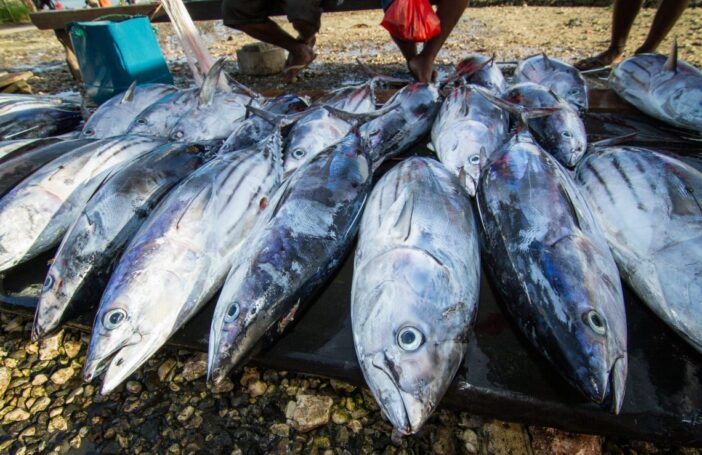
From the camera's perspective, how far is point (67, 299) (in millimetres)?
1930

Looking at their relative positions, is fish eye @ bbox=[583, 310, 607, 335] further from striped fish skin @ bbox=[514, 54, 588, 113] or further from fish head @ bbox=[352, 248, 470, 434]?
striped fish skin @ bbox=[514, 54, 588, 113]

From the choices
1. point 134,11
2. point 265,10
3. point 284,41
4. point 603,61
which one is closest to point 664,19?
point 603,61

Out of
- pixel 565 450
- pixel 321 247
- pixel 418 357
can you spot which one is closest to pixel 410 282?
pixel 418 357

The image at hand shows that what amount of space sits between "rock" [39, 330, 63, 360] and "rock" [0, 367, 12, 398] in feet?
0.51

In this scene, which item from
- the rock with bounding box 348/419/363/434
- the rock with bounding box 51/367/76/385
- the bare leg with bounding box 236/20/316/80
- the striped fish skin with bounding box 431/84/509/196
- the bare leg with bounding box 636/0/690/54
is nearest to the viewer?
the rock with bounding box 348/419/363/434

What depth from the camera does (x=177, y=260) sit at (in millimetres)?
1873

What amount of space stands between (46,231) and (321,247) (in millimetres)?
1762

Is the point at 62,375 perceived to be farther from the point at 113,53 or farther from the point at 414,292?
the point at 113,53

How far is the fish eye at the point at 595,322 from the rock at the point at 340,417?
1.13 metres

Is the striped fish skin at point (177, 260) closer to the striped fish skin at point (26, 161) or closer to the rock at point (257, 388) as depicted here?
the rock at point (257, 388)

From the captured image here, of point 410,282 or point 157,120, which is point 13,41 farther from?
point 410,282

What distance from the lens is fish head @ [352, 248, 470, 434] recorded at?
1340mm

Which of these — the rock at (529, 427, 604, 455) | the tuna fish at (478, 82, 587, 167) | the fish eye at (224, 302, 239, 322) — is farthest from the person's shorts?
the rock at (529, 427, 604, 455)

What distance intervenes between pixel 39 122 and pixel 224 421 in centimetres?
360
